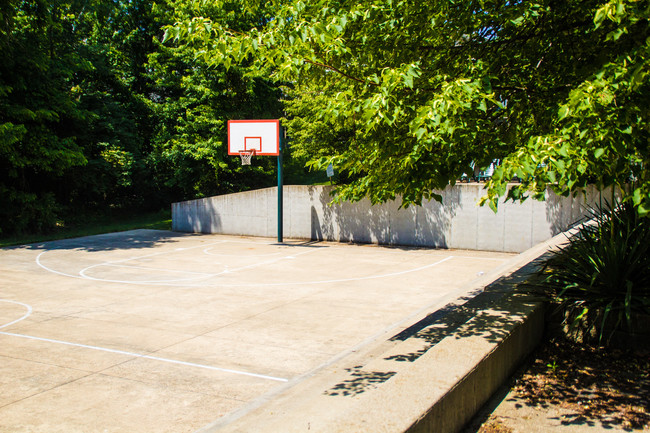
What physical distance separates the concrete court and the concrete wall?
110 cm

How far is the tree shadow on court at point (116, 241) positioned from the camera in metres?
21.8

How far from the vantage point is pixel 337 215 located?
77.5 ft

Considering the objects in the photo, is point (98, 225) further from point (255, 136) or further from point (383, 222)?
point (383, 222)

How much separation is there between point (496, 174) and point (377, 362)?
7.76 ft

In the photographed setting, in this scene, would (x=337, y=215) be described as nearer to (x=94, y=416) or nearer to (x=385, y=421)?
(x=94, y=416)

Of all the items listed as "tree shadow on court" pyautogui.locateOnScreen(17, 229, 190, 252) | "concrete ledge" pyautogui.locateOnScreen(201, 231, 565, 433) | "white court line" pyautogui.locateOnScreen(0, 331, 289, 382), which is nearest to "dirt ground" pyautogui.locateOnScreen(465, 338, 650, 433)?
"concrete ledge" pyautogui.locateOnScreen(201, 231, 565, 433)

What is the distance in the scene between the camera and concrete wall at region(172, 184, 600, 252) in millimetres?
19688

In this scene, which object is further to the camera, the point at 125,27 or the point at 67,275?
the point at 125,27

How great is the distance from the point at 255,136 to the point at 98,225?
12.2 meters

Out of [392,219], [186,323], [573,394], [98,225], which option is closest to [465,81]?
[573,394]

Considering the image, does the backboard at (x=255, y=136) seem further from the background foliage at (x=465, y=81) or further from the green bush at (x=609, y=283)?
the green bush at (x=609, y=283)

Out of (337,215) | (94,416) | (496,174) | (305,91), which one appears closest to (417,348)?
(496,174)

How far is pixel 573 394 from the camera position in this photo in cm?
531

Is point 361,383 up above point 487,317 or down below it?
below
